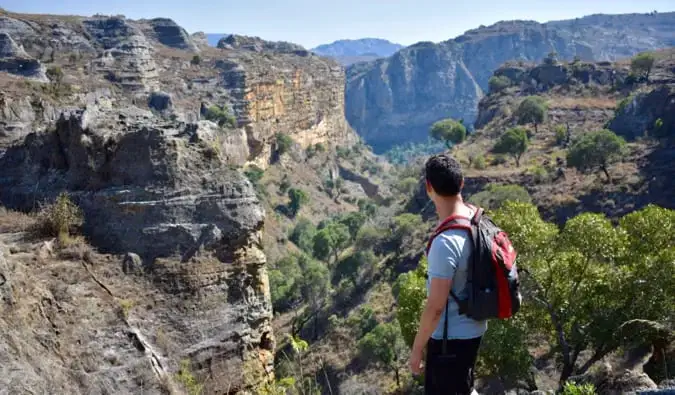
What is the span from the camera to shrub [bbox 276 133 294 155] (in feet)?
198

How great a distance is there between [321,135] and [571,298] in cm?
6647

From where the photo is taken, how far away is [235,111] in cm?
5434

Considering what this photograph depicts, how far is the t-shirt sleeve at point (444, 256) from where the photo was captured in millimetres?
3549

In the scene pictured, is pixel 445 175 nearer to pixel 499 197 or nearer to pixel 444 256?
pixel 444 256

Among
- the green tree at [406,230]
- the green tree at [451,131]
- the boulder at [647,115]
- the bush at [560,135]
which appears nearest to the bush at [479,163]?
the green tree at [406,230]

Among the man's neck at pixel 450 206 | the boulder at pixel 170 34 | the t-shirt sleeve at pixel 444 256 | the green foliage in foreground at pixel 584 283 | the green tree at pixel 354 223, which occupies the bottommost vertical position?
the green tree at pixel 354 223

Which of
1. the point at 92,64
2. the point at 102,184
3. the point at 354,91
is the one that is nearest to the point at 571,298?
the point at 102,184

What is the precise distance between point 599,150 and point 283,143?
3596 cm

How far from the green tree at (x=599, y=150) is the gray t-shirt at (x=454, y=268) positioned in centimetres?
3232

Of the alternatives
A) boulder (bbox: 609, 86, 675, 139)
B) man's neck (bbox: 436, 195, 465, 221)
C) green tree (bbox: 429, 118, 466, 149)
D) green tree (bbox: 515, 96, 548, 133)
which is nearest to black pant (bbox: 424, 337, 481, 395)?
man's neck (bbox: 436, 195, 465, 221)

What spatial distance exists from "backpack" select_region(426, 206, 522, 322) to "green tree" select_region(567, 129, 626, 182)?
32246 millimetres

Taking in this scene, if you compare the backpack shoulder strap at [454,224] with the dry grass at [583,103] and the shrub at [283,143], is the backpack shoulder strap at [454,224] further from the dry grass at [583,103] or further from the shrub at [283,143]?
the shrub at [283,143]

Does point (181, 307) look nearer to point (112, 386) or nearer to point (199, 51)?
point (112, 386)

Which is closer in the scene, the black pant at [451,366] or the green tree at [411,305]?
the black pant at [451,366]
